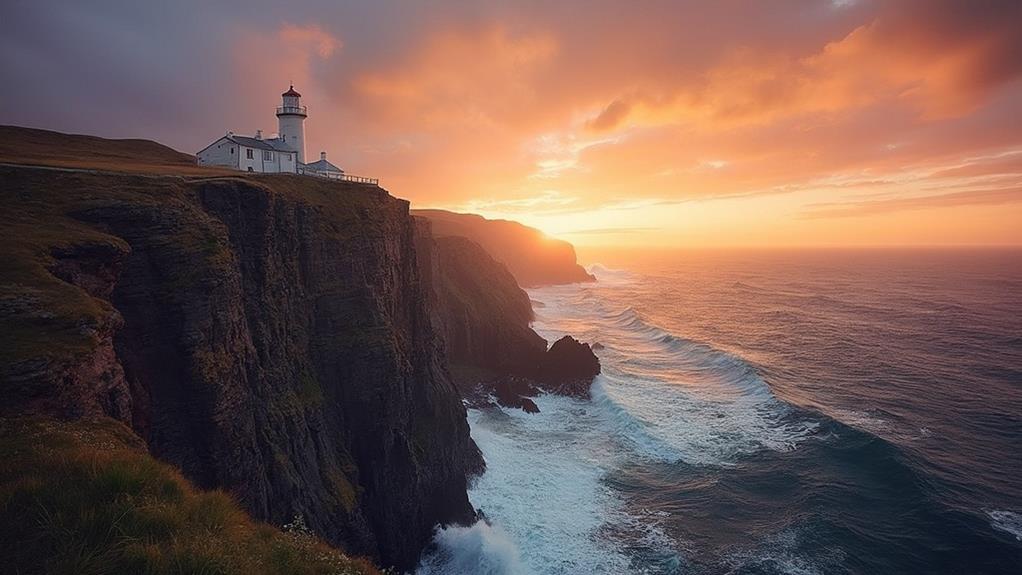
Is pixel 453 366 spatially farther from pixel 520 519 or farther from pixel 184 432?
pixel 184 432

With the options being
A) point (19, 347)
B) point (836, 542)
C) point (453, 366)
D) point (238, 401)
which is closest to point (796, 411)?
point (836, 542)

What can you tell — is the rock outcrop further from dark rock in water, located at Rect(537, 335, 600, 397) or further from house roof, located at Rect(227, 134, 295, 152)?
house roof, located at Rect(227, 134, 295, 152)

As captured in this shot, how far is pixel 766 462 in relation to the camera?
39.5 m

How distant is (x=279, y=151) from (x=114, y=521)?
39189 mm

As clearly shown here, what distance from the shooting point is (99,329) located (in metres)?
15.0

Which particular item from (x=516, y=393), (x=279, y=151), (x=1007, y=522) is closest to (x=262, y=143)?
(x=279, y=151)

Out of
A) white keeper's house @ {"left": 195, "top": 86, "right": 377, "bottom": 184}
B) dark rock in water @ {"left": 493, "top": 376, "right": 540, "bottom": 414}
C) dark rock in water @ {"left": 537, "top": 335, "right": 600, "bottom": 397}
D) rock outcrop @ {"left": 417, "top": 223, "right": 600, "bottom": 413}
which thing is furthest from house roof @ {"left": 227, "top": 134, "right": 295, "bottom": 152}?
dark rock in water @ {"left": 537, "top": 335, "right": 600, "bottom": 397}

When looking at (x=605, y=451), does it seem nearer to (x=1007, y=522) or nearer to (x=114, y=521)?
(x=1007, y=522)

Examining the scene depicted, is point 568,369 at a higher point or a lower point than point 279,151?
lower

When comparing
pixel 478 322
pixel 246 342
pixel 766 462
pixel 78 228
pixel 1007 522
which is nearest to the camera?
pixel 78 228

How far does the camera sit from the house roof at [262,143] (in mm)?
38000

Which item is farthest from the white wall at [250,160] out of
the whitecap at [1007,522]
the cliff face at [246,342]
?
the whitecap at [1007,522]

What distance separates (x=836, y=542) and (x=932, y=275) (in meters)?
181

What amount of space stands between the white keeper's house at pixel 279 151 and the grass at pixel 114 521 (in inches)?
1240
